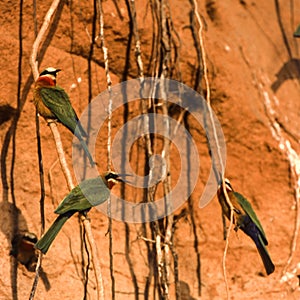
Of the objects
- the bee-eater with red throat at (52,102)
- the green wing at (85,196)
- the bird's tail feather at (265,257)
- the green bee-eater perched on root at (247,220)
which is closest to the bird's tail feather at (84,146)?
the bee-eater with red throat at (52,102)

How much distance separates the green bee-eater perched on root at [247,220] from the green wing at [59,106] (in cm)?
85

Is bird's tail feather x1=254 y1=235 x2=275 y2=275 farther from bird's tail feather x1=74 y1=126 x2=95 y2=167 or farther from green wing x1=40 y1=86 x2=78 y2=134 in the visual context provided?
green wing x1=40 y1=86 x2=78 y2=134

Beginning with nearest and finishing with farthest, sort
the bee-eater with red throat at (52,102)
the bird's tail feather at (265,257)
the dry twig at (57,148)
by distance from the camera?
the dry twig at (57,148) < the bee-eater with red throat at (52,102) < the bird's tail feather at (265,257)

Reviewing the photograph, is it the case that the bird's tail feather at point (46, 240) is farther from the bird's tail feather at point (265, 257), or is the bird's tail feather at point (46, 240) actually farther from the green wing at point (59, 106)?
the bird's tail feather at point (265, 257)

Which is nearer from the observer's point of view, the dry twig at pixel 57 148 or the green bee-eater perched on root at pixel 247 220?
the dry twig at pixel 57 148

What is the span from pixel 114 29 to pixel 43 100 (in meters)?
0.71

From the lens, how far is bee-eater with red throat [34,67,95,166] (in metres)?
3.22

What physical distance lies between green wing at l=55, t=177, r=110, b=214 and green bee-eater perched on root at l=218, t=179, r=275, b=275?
0.66m

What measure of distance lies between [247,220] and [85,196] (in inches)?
35.1

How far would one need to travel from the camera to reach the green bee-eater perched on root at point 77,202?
9.59ft

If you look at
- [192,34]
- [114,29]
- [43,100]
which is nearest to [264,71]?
[192,34]

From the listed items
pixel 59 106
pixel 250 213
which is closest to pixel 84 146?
pixel 59 106

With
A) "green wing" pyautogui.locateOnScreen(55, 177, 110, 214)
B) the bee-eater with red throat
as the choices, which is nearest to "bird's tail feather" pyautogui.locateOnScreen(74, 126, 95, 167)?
the bee-eater with red throat

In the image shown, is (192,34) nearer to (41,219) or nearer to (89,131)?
(89,131)
